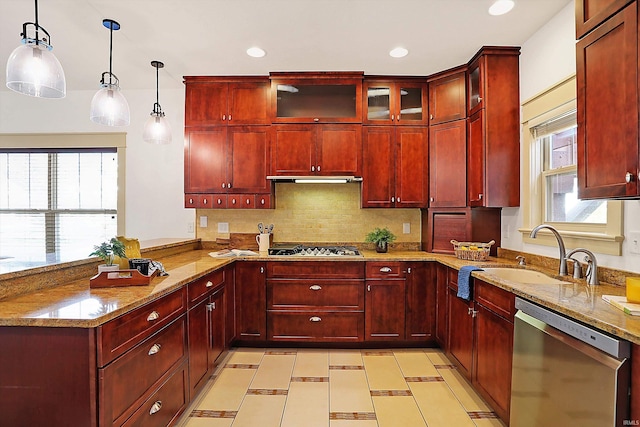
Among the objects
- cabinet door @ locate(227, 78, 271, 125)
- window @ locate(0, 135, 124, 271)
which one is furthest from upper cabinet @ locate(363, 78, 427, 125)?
window @ locate(0, 135, 124, 271)

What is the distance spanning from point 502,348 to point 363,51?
255cm

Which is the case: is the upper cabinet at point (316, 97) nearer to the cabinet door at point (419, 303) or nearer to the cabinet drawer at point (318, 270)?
the cabinet drawer at point (318, 270)

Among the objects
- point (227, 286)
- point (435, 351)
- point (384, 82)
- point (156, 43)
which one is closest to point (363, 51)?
point (384, 82)

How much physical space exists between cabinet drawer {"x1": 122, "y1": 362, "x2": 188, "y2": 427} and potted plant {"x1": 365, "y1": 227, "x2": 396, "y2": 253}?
84.8 inches

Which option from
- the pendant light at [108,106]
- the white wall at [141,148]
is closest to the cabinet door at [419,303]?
the white wall at [141,148]

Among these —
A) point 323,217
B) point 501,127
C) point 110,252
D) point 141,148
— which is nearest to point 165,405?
point 110,252

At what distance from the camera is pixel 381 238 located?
360cm

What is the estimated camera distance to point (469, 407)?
2336 millimetres

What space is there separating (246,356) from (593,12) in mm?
3413

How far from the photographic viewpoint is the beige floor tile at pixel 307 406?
217 cm

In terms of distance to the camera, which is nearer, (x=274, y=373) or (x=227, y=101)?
(x=274, y=373)

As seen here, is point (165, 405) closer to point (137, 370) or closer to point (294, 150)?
point (137, 370)

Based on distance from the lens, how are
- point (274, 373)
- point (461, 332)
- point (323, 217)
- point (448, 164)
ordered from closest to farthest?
point (461, 332), point (274, 373), point (448, 164), point (323, 217)

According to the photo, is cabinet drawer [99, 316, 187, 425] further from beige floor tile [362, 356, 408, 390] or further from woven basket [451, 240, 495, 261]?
woven basket [451, 240, 495, 261]
